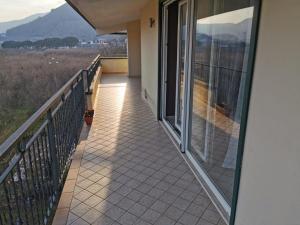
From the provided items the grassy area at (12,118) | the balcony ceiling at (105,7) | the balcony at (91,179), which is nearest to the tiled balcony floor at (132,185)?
the balcony at (91,179)

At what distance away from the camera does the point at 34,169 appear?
70.2 inches

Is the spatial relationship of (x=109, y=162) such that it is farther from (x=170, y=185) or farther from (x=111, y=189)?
(x=170, y=185)

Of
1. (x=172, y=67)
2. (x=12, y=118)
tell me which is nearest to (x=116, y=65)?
(x=172, y=67)

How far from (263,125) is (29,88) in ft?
75.1

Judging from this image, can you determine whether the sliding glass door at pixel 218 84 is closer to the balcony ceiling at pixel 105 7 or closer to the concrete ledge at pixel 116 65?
the balcony ceiling at pixel 105 7

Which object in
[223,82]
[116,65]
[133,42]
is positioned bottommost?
[116,65]

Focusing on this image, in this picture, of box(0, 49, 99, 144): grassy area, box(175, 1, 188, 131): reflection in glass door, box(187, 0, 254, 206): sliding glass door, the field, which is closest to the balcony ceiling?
box(175, 1, 188, 131): reflection in glass door

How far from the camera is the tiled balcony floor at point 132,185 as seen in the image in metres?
2.09

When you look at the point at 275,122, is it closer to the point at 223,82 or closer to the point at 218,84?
the point at 223,82

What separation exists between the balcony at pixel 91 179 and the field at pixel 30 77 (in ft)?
39.8

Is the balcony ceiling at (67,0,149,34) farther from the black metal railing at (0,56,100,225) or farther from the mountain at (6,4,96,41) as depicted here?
the mountain at (6,4,96,41)

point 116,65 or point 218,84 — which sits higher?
point 218,84

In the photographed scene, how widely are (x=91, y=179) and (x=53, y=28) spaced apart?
50.9m

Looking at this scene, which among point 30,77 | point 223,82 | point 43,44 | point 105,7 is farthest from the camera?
point 43,44
